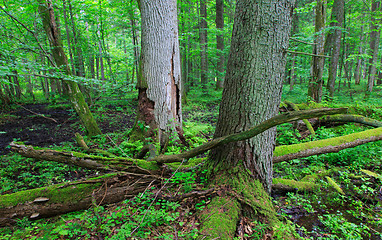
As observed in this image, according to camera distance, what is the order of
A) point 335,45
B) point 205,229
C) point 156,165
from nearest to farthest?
1. point 205,229
2. point 156,165
3. point 335,45

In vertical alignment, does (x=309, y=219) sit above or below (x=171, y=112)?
below

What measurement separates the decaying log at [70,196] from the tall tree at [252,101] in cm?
112

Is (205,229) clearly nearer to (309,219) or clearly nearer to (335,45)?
(309,219)

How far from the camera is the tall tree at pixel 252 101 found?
82.0 inches

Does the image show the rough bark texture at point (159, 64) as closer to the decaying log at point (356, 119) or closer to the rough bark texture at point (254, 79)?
the rough bark texture at point (254, 79)

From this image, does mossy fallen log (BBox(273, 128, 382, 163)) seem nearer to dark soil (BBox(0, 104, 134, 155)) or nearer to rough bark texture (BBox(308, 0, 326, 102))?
rough bark texture (BBox(308, 0, 326, 102))

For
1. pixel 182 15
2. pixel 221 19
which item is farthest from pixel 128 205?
pixel 221 19

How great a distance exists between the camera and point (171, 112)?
5.07 m

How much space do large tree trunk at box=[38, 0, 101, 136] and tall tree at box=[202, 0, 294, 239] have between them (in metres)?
4.62

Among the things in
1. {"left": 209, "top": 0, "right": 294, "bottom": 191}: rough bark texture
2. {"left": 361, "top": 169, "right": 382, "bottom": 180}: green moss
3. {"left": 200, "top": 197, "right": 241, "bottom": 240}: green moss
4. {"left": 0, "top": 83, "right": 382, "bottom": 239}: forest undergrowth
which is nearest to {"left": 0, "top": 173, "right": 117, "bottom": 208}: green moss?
{"left": 0, "top": 83, "right": 382, "bottom": 239}: forest undergrowth

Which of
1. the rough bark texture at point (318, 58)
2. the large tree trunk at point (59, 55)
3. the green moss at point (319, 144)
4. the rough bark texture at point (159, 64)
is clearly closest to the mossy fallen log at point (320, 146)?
the green moss at point (319, 144)

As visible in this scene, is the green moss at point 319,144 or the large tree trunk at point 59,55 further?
the large tree trunk at point 59,55

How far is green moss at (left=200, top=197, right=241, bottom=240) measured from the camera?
179cm

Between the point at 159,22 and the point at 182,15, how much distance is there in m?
9.33
